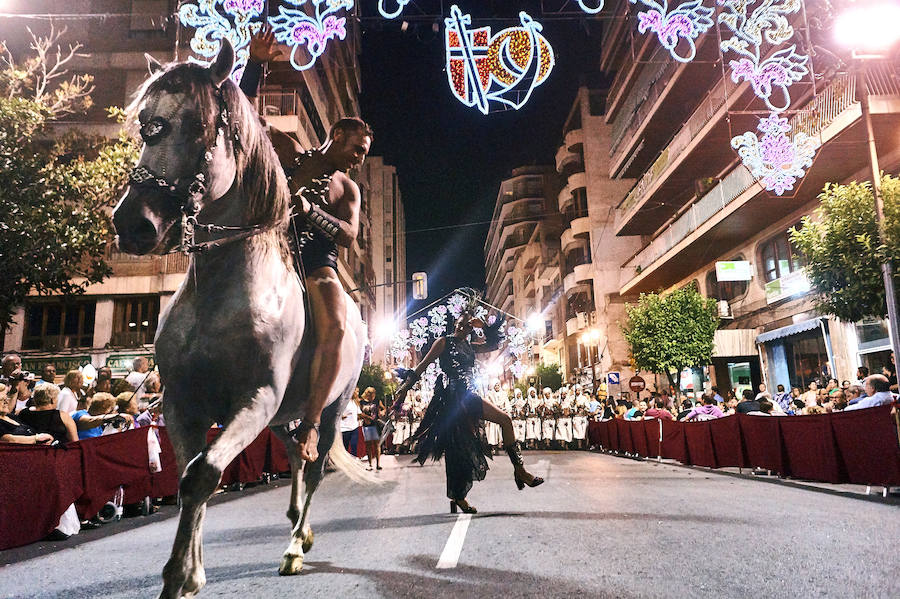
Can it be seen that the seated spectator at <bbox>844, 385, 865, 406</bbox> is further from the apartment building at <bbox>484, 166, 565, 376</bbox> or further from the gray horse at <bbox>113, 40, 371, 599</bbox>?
the apartment building at <bbox>484, 166, 565, 376</bbox>

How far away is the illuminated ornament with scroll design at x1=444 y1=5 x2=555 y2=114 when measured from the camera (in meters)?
9.38

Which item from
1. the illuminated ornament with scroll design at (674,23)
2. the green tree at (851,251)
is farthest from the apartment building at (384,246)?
the illuminated ornament with scroll design at (674,23)

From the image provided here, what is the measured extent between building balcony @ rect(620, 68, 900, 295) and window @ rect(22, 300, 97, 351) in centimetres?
2758

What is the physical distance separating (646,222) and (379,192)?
7208 centimetres

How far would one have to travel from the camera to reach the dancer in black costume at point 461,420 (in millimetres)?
7277

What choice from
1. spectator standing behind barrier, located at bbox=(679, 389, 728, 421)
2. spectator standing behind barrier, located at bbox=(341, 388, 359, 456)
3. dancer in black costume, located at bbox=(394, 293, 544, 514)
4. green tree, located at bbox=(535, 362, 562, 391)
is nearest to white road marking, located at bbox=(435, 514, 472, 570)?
dancer in black costume, located at bbox=(394, 293, 544, 514)

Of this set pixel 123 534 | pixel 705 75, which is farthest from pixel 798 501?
pixel 705 75

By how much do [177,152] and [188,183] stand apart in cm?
16

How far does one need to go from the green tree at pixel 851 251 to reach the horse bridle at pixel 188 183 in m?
13.3

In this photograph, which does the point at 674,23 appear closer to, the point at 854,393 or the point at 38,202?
the point at 854,393

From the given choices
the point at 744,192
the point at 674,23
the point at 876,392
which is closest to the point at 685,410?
the point at 876,392

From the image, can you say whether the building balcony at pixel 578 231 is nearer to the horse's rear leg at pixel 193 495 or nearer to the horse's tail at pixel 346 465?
the horse's tail at pixel 346 465

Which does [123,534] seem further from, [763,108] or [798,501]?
[763,108]

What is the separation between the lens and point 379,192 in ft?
344
